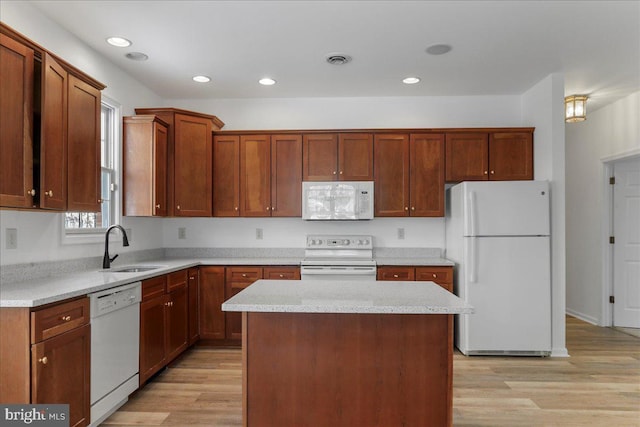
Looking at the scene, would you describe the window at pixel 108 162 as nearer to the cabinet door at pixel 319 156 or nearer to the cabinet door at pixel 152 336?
the cabinet door at pixel 152 336

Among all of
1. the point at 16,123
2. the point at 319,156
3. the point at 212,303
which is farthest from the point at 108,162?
Answer: the point at 319,156

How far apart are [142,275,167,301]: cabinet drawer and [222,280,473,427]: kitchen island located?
1.32 m

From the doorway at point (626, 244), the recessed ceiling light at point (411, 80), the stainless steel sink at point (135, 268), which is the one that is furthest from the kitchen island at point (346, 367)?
the doorway at point (626, 244)

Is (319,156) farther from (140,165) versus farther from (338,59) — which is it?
(140,165)

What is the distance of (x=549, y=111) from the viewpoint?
13.3ft

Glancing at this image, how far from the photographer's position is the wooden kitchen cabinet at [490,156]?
434 centimetres

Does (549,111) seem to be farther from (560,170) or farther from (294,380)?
(294,380)

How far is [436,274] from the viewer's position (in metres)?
4.08

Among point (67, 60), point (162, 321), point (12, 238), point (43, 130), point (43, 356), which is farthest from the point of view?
point (162, 321)

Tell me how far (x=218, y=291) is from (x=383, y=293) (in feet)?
7.87

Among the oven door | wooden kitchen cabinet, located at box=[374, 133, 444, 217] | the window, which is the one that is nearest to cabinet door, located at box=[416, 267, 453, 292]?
the oven door

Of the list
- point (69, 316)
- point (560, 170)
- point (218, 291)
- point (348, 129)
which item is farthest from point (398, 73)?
point (69, 316)

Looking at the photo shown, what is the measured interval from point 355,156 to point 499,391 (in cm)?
258

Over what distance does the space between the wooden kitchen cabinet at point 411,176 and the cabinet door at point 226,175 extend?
1.54m
